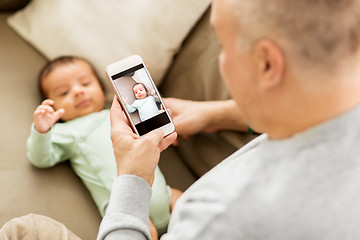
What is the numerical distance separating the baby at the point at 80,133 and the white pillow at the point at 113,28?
0.25 ft

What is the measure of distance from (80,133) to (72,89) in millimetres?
160

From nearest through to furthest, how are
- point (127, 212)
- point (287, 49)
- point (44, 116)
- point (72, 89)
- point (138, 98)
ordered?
point (287, 49)
point (127, 212)
point (138, 98)
point (44, 116)
point (72, 89)

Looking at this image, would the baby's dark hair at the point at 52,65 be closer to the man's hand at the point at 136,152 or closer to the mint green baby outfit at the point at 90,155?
the mint green baby outfit at the point at 90,155

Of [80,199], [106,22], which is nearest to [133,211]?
[80,199]

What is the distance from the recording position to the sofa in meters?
1.08

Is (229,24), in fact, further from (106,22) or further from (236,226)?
(106,22)

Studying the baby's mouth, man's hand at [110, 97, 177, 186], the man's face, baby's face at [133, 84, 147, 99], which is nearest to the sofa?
the baby's mouth

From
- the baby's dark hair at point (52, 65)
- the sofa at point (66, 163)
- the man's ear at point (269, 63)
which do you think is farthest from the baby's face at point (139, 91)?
the man's ear at point (269, 63)

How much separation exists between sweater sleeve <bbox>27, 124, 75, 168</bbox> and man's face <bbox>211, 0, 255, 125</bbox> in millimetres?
731

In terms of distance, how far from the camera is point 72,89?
Answer: 4.12 feet

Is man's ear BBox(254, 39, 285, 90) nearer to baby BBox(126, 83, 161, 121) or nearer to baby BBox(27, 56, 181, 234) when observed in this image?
baby BBox(126, 83, 161, 121)

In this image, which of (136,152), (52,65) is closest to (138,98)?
(136,152)

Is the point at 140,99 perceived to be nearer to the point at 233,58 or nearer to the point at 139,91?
the point at 139,91

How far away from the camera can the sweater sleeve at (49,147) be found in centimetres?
109
